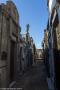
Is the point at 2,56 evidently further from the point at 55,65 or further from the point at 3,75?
the point at 55,65

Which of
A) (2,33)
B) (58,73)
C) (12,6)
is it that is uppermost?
(12,6)

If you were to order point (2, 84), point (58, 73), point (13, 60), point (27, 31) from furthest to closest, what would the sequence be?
point (27, 31) < point (13, 60) < point (2, 84) < point (58, 73)

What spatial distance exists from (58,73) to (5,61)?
3826mm

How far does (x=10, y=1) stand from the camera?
1437cm

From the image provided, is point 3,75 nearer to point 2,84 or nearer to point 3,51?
point 2,84

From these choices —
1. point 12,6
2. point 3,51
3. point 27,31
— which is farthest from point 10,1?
point 27,31

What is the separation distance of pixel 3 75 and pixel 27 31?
24074 millimetres

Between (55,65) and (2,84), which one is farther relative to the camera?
(2,84)

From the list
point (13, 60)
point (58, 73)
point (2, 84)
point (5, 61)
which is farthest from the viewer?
point (13, 60)

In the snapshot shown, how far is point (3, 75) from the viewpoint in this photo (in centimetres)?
1170

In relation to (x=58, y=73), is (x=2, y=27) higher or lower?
higher

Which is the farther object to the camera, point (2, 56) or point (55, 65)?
point (2, 56)

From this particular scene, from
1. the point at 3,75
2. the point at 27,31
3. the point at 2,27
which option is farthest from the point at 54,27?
the point at 27,31

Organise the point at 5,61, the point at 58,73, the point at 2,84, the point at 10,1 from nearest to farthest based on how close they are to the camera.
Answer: the point at 58,73 → the point at 2,84 → the point at 5,61 → the point at 10,1
